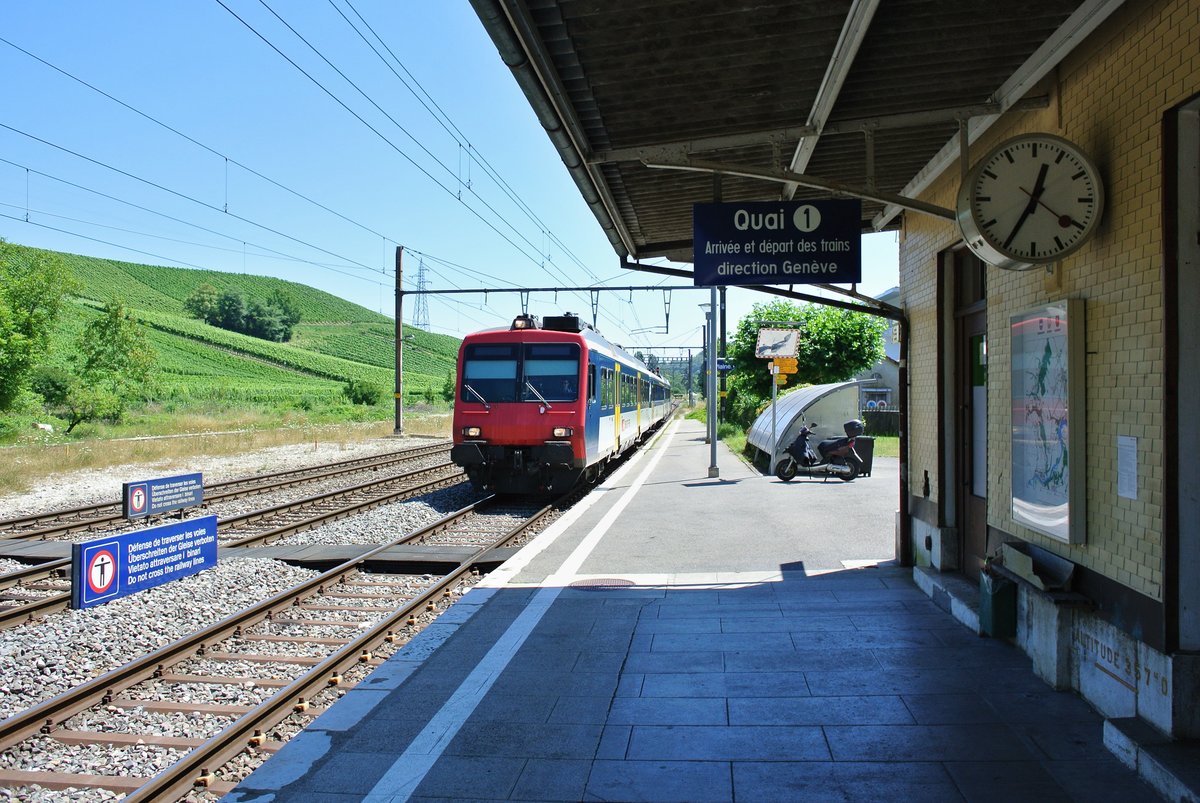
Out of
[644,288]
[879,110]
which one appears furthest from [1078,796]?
[644,288]

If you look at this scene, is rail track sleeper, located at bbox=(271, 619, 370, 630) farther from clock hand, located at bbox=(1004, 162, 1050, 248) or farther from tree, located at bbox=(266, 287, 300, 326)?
tree, located at bbox=(266, 287, 300, 326)

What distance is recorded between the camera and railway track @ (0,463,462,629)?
291 inches

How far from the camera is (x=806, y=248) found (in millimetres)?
6785

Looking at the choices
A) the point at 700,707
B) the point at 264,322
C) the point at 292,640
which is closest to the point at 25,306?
the point at 292,640

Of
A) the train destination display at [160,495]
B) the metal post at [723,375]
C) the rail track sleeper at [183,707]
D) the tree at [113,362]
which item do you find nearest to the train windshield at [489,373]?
the train destination display at [160,495]

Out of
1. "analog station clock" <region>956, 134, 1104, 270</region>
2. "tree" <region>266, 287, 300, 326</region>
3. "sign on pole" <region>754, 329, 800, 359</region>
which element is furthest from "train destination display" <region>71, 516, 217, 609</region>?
"tree" <region>266, 287, 300, 326</region>

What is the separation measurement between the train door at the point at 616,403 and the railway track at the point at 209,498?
19.9 feet

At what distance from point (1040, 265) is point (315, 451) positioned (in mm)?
25218

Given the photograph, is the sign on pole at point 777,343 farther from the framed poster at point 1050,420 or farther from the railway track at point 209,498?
the framed poster at point 1050,420

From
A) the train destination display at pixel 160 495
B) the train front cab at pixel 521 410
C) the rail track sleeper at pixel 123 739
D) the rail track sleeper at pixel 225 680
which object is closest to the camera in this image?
the rail track sleeper at pixel 123 739

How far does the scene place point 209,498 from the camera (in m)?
14.7

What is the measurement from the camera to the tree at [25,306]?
26469 millimetres

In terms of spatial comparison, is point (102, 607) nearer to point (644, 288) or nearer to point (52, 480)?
point (52, 480)

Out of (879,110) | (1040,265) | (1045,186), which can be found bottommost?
(1040,265)
